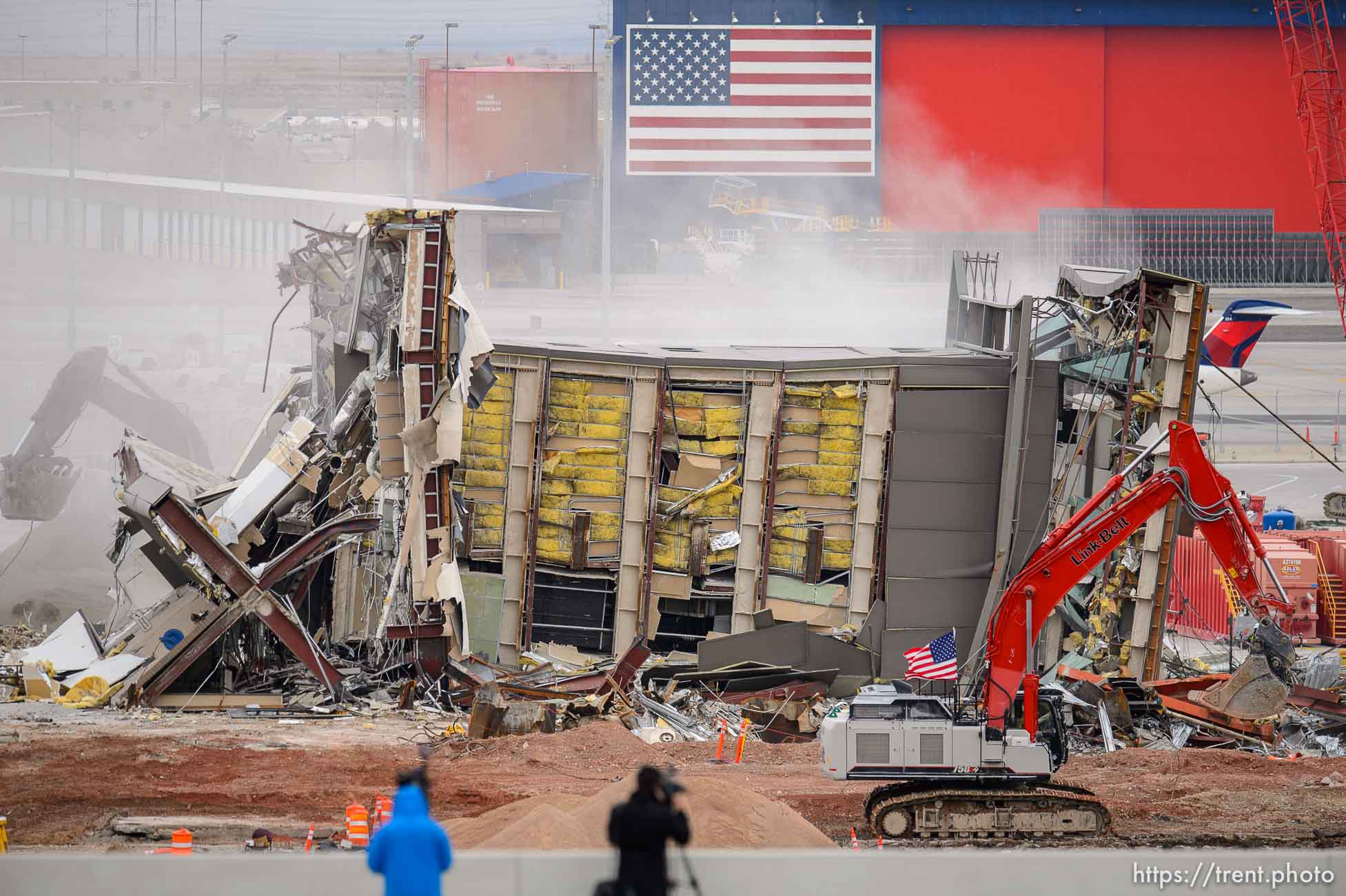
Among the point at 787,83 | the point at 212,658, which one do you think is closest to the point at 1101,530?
the point at 212,658

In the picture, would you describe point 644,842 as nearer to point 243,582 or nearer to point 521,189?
point 243,582

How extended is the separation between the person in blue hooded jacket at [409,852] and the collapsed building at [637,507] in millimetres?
11754

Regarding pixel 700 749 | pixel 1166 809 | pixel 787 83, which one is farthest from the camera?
pixel 787 83

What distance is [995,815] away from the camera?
15.8m

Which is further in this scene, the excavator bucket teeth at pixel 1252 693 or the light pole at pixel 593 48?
the light pole at pixel 593 48

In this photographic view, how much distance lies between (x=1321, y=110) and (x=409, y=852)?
6249cm

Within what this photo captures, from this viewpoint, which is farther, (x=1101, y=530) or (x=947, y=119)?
(x=947, y=119)

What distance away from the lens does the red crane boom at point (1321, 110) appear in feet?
194

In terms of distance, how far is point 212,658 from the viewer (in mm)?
21125

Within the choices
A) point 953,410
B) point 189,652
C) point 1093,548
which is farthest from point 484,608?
point 1093,548

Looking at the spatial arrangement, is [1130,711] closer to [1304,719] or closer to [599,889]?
[1304,719]

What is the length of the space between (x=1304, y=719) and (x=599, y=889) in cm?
1393

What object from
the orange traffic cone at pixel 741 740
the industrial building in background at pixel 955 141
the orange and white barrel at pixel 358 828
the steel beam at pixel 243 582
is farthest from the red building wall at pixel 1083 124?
the orange and white barrel at pixel 358 828

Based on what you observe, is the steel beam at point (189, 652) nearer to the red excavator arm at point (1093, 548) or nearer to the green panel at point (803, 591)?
the green panel at point (803, 591)
